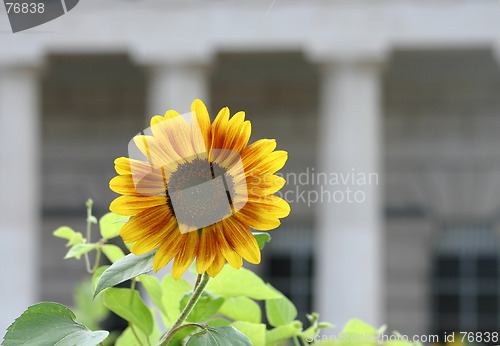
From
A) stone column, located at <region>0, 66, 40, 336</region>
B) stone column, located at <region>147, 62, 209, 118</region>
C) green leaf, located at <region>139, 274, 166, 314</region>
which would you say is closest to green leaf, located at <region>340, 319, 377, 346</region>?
green leaf, located at <region>139, 274, 166, 314</region>

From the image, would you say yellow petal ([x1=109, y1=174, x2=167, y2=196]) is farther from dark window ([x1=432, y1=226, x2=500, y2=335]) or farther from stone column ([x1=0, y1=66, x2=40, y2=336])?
dark window ([x1=432, y1=226, x2=500, y2=335])

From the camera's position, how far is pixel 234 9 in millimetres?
6219

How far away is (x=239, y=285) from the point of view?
445 millimetres

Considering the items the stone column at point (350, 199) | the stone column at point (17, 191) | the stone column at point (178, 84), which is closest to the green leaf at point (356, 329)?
the stone column at point (350, 199)

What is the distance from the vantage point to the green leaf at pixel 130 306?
0.41 meters

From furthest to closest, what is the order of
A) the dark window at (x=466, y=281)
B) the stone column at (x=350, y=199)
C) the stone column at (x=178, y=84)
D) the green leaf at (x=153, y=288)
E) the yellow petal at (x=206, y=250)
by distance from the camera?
the dark window at (x=466, y=281)
the stone column at (x=178, y=84)
the stone column at (x=350, y=199)
the green leaf at (x=153, y=288)
the yellow petal at (x=206, y=250)

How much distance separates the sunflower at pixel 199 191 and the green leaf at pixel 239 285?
104 mm

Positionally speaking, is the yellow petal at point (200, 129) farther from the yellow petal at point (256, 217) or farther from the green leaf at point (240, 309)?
the green leaf at point (240, 309)

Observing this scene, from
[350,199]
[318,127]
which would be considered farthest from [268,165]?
[318,127]

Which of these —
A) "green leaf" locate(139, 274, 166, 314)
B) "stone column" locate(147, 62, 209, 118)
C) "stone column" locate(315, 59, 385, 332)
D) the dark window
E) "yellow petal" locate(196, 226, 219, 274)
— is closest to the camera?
"yellow petal" locate(196, 226, 219, 274)

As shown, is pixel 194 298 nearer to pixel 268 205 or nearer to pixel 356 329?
pixel 268 205

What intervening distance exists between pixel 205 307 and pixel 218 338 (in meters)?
0.08

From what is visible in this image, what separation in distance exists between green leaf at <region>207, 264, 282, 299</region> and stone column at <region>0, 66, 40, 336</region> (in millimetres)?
5794

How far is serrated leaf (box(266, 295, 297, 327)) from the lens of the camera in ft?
1.57
